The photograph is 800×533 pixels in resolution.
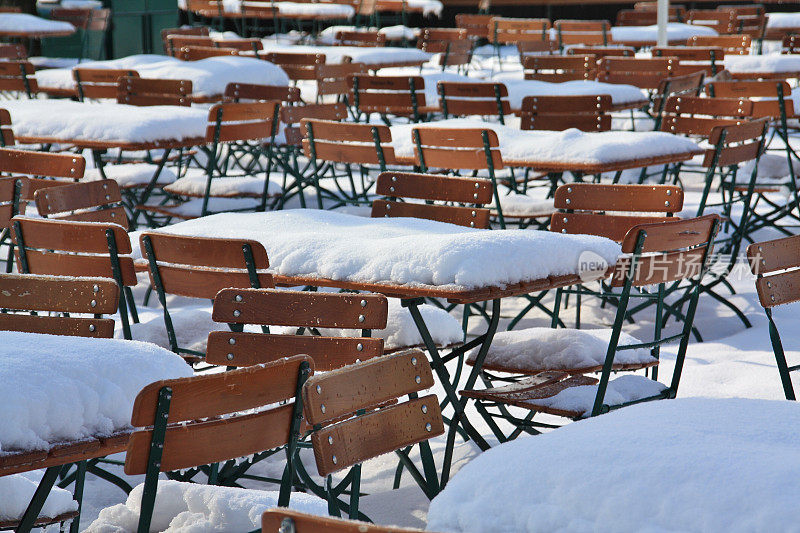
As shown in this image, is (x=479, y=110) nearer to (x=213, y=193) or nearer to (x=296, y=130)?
(x=296, y=130)

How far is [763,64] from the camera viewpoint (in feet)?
31.3

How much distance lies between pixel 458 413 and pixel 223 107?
3145mm

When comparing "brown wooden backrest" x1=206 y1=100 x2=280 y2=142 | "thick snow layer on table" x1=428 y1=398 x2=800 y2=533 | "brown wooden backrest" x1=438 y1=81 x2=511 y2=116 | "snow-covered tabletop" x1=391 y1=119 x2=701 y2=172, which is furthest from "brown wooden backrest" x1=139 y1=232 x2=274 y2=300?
"brown wooden backrest" x1=438 y1=81 x2=511 y2=116

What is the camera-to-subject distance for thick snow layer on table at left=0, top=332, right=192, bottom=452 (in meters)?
2.10

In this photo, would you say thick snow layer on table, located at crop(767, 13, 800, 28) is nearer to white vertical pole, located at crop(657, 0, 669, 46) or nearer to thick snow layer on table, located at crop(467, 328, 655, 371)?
white vertical pole, located at crop(657, 0, 669, 46)

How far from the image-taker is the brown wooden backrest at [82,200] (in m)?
4.28

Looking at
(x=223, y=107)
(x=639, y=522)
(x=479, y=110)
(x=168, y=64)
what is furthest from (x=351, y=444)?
(x=168, y=64)

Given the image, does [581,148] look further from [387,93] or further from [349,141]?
[387,93]

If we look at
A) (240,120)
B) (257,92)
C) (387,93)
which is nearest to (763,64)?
(387,93)

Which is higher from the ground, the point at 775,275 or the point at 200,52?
the point at 200,52

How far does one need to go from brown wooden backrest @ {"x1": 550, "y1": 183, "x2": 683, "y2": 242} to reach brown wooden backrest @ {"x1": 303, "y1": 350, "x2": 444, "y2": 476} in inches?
79.4

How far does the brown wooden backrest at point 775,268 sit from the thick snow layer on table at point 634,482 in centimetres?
149

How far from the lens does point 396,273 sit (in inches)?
129

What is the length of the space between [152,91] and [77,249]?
3878 millimetres
